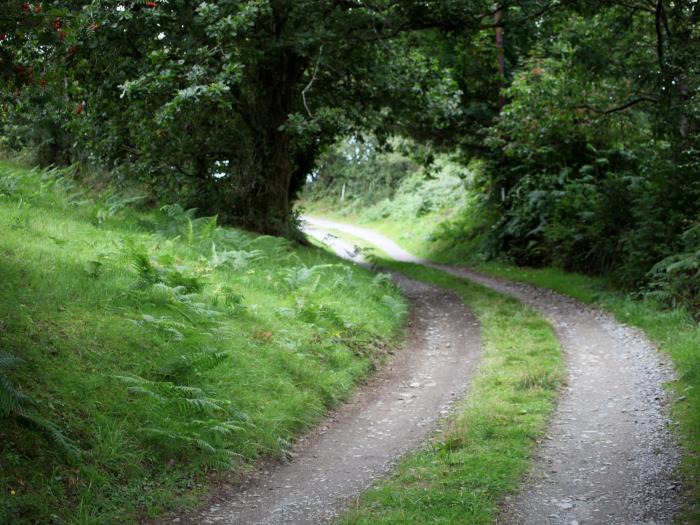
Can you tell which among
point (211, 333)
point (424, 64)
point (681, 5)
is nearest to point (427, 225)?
point (424, 64)

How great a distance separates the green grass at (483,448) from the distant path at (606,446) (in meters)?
0.20

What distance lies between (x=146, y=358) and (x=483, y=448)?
386 centimetres

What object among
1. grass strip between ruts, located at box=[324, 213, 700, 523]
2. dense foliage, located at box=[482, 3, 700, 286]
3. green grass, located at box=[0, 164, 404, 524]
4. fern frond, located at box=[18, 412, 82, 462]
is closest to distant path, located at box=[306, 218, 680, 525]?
grass strip between ruts, located at box=[324, 213, 700, 523]

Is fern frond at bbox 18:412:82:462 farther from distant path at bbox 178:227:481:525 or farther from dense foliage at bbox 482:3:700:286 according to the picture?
dense foliage at bbox 482:3:700:286

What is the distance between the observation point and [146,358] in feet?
26.0

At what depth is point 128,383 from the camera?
289 inches

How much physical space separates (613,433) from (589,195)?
46.8 ft

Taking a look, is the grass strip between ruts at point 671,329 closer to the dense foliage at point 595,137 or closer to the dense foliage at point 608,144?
the dense foliage at point 595,137

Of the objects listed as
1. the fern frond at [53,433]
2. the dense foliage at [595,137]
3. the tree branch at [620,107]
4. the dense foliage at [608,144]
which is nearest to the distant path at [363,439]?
the fern frond at [53,433]

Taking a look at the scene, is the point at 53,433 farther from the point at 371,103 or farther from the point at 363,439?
the point at 371,103

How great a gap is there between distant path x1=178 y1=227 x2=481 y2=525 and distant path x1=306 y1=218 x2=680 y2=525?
5.00ft

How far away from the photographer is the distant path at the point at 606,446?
624 centimetres

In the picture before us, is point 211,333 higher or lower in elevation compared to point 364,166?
lower

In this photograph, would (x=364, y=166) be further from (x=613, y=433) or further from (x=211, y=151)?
(x=613, y=433)
